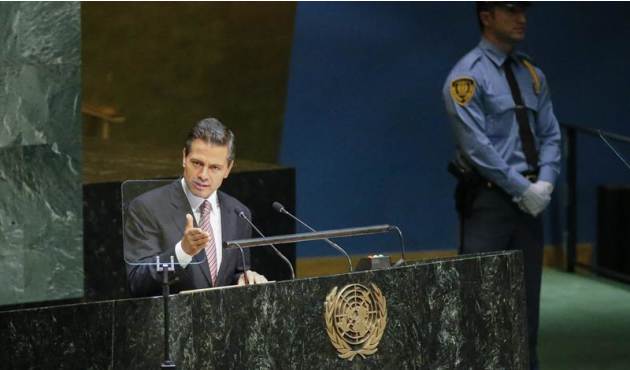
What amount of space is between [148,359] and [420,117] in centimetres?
506

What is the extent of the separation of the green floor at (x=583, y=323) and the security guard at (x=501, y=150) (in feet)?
2.71

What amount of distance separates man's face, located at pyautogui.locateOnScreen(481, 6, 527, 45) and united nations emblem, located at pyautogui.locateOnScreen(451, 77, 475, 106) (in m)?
0.26

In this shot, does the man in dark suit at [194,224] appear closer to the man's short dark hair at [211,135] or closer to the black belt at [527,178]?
the man's short dark hair at [211,135]

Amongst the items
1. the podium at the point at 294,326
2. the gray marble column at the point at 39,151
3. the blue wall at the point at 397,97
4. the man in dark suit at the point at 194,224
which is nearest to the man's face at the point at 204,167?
the man in dark suit at the point at 194,224

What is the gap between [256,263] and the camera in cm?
698

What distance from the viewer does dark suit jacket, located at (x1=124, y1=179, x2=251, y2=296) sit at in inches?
179

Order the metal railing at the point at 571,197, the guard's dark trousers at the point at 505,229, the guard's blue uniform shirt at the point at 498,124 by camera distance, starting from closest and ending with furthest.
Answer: the guard's blue uniform shirt at the point at 498,124, the guard's dark trousers at the point at 505,229, the metal railing at the point at 571,197

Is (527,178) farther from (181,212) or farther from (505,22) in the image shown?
(181,212)

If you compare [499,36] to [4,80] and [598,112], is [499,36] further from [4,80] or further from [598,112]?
[598,112]

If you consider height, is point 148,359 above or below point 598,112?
below

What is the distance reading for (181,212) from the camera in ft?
15.4

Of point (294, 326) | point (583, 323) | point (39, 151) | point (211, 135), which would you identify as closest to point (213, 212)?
point (211, 135)

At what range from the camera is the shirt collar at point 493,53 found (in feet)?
21.3

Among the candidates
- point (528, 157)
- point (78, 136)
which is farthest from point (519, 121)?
point (78, 136)
